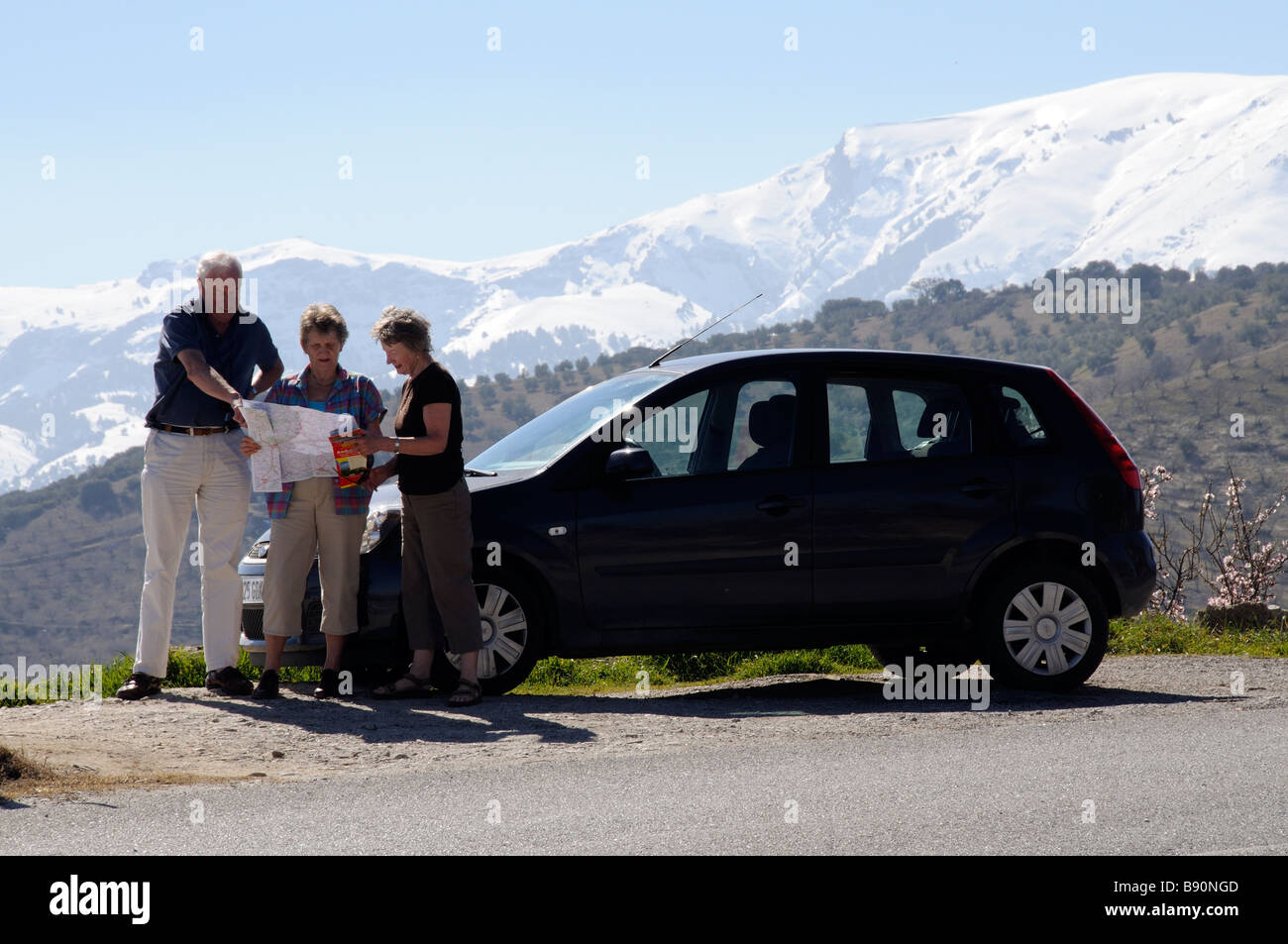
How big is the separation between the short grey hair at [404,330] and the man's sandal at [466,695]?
Result: 168 centimetres

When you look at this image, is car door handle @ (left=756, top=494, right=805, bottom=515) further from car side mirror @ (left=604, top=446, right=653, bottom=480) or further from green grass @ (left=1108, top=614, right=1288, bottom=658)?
green grass @ (left=1108, top=614, right=1288, bottom=658)

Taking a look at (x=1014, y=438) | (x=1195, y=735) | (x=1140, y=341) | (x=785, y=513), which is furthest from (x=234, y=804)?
(x=1140, y=341)

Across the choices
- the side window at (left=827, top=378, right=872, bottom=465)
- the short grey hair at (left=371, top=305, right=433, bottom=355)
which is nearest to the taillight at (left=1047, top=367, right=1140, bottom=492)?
the side window at (left=827, top=378, right=872, bottom=465)

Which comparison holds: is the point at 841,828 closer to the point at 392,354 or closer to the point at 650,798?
the point at 650,798

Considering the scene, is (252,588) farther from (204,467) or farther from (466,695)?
(466,695)

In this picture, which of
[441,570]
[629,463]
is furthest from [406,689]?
[629,463]

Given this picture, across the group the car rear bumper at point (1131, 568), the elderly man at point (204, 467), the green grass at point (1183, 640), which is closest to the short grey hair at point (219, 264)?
the elderly man at point (204, 467)

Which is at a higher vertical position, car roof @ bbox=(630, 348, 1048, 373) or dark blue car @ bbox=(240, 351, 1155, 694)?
car roof @ bbox=(630, 348, 1048, 373)

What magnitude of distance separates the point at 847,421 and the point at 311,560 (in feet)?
9.63

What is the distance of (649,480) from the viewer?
794 cm

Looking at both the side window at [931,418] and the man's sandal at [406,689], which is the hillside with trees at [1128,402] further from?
the man's sandal at [406,689]

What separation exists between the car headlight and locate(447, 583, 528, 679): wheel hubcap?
616mm

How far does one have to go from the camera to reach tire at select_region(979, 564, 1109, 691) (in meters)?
8.15

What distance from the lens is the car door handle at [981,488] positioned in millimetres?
8148
